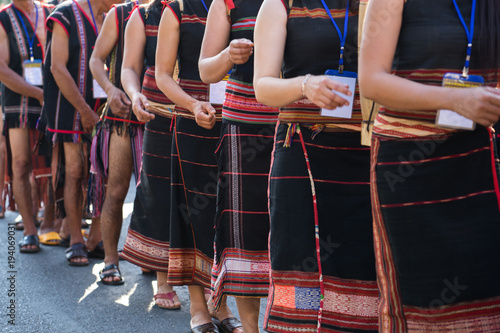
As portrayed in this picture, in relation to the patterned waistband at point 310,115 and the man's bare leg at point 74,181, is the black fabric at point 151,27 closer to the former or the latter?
the man's bare leg at point 74,181

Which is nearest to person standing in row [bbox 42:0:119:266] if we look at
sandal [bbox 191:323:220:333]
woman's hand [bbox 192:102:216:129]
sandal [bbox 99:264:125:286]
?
sandal [bbox 99:264:125:286]

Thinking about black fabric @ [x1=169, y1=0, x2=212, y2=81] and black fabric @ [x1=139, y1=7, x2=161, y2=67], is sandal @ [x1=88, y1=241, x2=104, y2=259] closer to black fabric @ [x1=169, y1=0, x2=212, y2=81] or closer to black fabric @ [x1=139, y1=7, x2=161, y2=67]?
black fabric @ [x1=139, y1=7, x2=161, y2=67]

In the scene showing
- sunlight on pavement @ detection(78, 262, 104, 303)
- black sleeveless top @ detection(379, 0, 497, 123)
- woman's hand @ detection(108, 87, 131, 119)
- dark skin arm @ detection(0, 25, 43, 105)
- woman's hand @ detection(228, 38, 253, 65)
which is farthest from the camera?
dark skin arm @ detection(0, 25, 43, 105)

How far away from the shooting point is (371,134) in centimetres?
252

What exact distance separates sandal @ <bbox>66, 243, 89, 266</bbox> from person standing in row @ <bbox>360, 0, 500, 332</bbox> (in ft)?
12.8

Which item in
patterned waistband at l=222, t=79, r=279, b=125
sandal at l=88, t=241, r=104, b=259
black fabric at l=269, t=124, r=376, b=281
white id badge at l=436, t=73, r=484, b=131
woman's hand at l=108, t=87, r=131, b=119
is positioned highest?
white id badge at l=436, t=73, r=484, b=131

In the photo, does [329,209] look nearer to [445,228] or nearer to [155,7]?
[445,228]

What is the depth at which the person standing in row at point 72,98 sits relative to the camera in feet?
18.8

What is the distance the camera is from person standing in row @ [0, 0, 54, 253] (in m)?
6.32

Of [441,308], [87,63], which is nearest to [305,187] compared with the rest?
[441,308]

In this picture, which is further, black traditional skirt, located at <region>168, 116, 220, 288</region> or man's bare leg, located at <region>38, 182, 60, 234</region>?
man's bare leg, located at <region>38, 182, 60, 234</region>

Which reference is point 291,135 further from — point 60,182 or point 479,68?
point 60,182

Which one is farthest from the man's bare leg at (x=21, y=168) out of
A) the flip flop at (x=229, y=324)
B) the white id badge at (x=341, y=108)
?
the white id badge at (x=341, y=108)

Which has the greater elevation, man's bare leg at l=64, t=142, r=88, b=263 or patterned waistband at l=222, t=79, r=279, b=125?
patterned waistband at l=222, t=79, r=279, b=125
